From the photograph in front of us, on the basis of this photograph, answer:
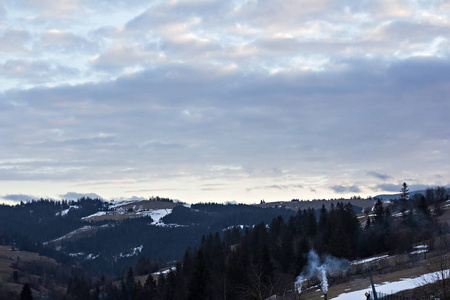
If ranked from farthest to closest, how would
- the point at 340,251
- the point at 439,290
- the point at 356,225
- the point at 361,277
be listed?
the point at 356,225 < the point at 340,251 < the point at 361,277 < the point at 439,290

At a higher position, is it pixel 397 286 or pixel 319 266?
pixel 397 286

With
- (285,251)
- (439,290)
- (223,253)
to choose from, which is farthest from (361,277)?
(223,253)

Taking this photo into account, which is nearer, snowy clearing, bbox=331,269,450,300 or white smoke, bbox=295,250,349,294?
snowy clearing, bbox=331,269,450,300

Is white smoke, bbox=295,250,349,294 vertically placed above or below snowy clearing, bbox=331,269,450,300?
below

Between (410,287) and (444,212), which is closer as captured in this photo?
(410,287)

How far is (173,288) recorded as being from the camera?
136875 mm

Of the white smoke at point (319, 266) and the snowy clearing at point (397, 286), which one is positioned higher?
the snowy clearing at point (397, 286)

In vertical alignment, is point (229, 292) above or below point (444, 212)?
below

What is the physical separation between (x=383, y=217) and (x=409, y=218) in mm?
7926

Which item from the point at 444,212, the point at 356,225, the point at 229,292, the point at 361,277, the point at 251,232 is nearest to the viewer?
the point at 361,277

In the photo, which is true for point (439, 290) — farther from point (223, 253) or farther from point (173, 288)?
point (223, 253)

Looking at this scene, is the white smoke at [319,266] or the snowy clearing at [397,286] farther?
the white smoke at [319,266]

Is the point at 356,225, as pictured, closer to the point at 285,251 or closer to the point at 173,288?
the point at 285,251

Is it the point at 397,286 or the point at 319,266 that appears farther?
the point at 319,266
